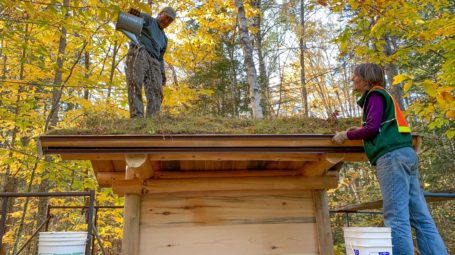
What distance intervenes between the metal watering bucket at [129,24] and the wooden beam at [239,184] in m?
1.84

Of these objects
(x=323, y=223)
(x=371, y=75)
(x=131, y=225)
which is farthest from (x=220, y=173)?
(x=371, y=75)

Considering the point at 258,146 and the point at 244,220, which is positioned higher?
the point at 258,146

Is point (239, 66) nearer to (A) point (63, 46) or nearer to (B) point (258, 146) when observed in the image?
(A) point (63, 46)

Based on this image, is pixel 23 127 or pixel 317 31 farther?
pixel 317 31

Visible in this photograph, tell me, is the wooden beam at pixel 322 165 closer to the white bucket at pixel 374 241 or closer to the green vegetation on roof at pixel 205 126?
the green vegetation on roof at pixel 205 126

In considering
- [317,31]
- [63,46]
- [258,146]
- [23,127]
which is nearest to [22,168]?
[23,127]

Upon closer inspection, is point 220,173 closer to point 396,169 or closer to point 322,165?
point 322,165

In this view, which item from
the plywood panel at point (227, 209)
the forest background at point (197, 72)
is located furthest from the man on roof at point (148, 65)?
the plywood panel at point (227, 209)

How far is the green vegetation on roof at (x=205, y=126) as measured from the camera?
2.86 meters

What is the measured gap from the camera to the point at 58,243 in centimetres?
251

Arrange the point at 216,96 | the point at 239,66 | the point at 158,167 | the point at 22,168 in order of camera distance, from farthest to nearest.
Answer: the point at 239,66, the point at 216,96, the point at 22,168, the point at 158,167

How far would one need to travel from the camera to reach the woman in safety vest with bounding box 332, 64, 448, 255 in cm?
246

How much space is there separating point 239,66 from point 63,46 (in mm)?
5669

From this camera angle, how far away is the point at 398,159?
→ 8.39ft
